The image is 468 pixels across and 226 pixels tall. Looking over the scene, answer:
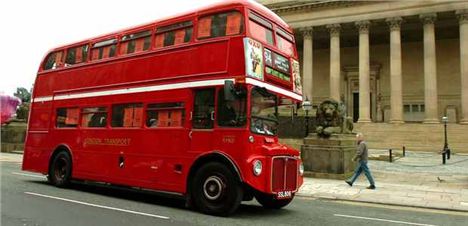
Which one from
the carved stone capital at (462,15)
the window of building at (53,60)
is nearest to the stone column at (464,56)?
the carved stone capital at (462,15)

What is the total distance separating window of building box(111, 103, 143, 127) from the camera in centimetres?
1159

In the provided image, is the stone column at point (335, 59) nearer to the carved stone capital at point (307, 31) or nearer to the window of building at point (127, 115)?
the carved stone capital at point (307, 31)

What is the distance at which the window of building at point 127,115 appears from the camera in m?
11.6

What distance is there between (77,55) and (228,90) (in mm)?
6923

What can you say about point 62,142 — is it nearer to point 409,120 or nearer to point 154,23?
point 154,23

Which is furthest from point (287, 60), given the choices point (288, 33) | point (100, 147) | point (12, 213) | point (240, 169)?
point (12, 213)

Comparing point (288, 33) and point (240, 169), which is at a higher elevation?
point (288, 33)

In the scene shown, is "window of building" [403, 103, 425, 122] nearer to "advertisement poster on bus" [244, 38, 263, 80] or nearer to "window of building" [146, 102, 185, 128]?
"window of building" [146, 102, 185, 128]

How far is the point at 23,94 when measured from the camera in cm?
3784

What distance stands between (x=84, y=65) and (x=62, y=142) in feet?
7.92

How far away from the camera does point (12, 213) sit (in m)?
8.84

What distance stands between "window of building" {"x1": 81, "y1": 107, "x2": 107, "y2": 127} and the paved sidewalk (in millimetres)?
6396

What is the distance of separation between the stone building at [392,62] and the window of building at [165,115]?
34.3 meters

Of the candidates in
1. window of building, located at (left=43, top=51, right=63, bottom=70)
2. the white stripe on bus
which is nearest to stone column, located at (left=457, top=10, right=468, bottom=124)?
the white stripe on bus
